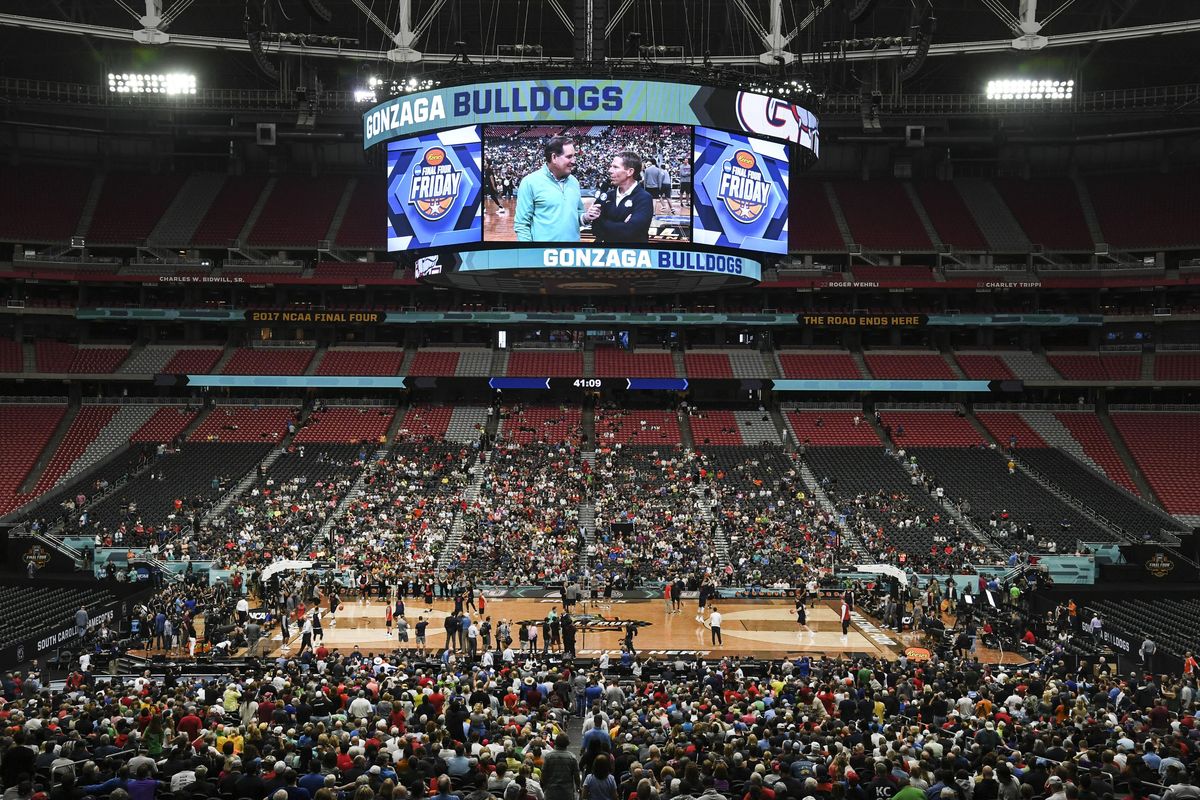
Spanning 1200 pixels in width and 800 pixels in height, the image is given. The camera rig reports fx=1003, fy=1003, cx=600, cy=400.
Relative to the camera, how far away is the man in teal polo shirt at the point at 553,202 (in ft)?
89.4

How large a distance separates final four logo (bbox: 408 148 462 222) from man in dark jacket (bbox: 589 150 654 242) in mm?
4090

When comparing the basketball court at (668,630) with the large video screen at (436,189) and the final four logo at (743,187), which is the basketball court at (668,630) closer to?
the large video screen at (436,189)

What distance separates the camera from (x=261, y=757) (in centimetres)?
1310

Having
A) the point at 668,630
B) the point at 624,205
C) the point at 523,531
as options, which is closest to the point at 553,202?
the point at 624,205

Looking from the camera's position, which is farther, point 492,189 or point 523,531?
point 523,531

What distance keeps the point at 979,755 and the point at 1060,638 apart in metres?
19.3

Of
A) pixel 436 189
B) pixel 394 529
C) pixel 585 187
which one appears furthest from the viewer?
pixel 394 529

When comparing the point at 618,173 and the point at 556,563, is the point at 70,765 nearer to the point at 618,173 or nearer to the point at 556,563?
the point at 618,173

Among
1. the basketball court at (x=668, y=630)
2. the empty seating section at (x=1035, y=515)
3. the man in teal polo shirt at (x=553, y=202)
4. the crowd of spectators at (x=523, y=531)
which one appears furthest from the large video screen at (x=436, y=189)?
the empty seating section at (x=1035, y=515)

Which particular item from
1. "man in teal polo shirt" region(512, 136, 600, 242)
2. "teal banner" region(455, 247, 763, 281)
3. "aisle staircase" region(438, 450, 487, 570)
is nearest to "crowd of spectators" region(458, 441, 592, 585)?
"aisle staircase" region(438, 450, 487, 570)

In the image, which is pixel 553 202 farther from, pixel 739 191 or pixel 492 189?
pixel 739 191

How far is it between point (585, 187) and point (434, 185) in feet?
14.0

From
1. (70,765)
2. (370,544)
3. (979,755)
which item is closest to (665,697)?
(979,755)

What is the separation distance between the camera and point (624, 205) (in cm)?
2747
